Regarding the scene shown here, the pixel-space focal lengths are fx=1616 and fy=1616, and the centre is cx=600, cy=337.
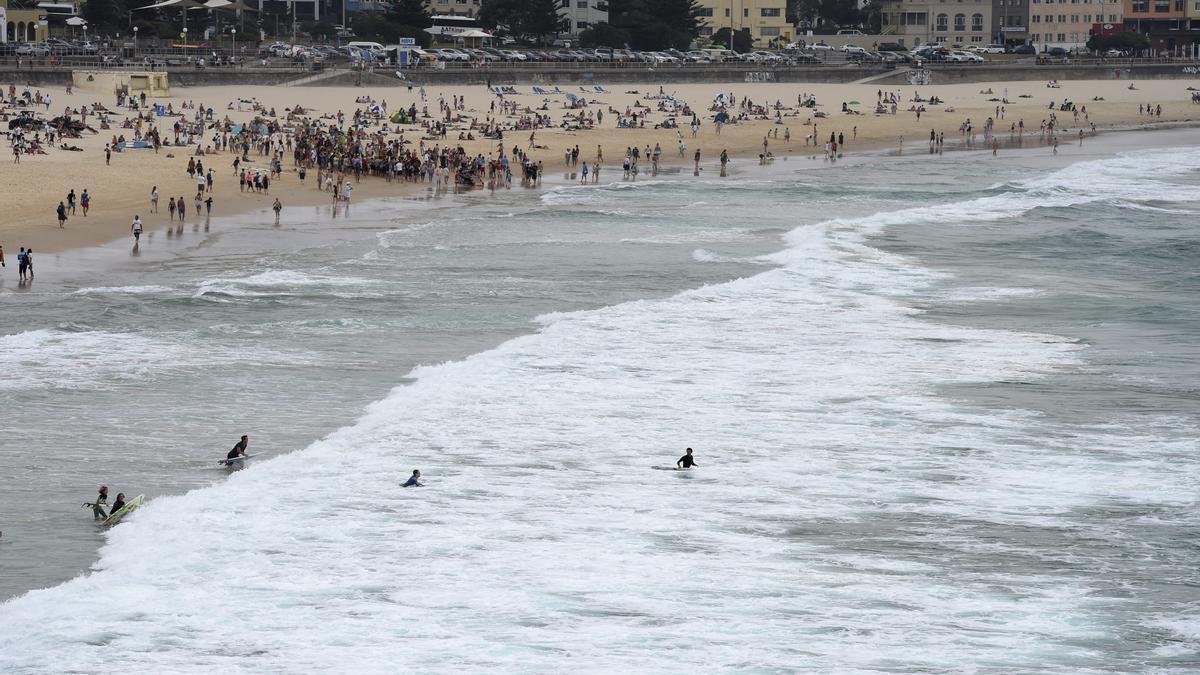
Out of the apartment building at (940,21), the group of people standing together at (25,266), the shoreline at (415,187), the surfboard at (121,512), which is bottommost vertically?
the surfboard at (121,512)

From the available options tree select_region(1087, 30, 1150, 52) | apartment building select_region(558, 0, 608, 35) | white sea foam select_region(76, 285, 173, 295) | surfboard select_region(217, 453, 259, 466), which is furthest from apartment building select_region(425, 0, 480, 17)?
surfboard select_region(217, 453, 259, 466)

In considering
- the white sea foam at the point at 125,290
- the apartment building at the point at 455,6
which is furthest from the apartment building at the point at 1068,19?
the white sea foam at the point at 125,290

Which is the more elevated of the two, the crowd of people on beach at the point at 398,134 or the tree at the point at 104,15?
the tree at the point at 104,15

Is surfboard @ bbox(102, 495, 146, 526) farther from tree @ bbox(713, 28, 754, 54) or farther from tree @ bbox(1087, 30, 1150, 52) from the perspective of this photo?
tree @ bbox(1087, 30, 1150, 52)

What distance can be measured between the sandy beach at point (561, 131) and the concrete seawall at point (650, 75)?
162 centimetres

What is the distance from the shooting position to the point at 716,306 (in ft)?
117

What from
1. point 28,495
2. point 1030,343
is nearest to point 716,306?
point 1030,343

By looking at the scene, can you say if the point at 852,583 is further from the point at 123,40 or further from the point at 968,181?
the point at 123,40

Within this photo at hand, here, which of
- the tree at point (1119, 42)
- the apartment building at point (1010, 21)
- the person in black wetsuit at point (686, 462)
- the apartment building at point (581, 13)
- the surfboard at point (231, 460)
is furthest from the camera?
the apartment building at point (1010, 21)

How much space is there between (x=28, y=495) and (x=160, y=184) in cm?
3352

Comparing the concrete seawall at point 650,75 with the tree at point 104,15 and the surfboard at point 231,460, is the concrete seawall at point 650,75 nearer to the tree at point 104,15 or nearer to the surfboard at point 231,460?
the tree at point 104,15

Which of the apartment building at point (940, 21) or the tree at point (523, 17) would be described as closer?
the tree at point (523, 17)

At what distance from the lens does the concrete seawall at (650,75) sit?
88.8 m

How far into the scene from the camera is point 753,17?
162m
